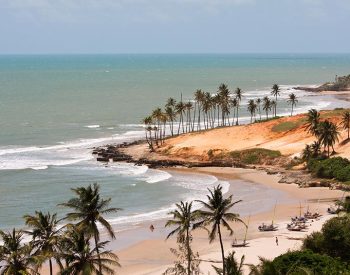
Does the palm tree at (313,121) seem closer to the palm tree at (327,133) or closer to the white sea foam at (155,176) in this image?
the palm tree at (327,133)

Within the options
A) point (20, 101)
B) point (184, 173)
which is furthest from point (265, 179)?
point (20, 101)

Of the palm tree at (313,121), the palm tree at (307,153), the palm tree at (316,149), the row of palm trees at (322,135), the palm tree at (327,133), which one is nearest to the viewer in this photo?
the palm tree at (327,133)

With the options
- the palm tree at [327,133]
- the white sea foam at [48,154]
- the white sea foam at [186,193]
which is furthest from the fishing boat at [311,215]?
the white sea foam at [48,154]

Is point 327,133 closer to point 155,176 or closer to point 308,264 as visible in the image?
point 155,176

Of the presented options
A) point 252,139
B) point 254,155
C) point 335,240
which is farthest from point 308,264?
point 252,139

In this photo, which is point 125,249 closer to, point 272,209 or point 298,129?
point 272,209

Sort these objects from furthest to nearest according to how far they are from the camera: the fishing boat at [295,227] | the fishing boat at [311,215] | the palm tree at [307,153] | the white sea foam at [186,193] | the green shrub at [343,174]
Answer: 1. the palm tree at [307,153]
2. the green shrub at [343,174]
3. the white sea foam at [186,193]
4. the fishing boat at [311,215]
5. the fishing boat at [295,227]
